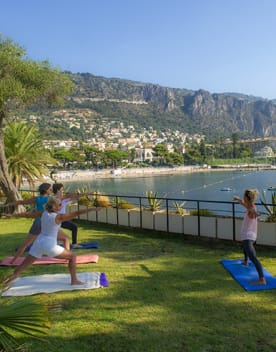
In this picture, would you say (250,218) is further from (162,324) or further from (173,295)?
(162,324)

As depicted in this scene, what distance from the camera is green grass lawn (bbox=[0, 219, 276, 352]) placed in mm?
4121

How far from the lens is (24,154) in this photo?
18.5 meters

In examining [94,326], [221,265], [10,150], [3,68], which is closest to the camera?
[94,326]

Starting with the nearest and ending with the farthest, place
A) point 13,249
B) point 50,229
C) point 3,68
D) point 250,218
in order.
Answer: point 50,229
point 250,218
point 13,249
point 3,68

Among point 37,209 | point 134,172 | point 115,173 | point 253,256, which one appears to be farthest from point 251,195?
point 134,172

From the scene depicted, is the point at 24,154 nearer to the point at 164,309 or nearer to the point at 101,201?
the point at 101,201

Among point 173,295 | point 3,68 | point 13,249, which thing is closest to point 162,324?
point 173,295

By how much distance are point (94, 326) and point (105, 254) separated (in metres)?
4.28

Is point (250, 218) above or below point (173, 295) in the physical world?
above

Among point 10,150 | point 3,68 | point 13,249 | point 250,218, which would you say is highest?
point 3,68

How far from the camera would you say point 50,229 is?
219 inches

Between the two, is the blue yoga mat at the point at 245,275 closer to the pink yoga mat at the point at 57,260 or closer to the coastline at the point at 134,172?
the pink yoga mat at the point at 57,260

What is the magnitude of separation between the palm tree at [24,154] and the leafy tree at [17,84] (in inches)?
57.4

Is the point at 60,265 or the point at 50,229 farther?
the point at 60,265
